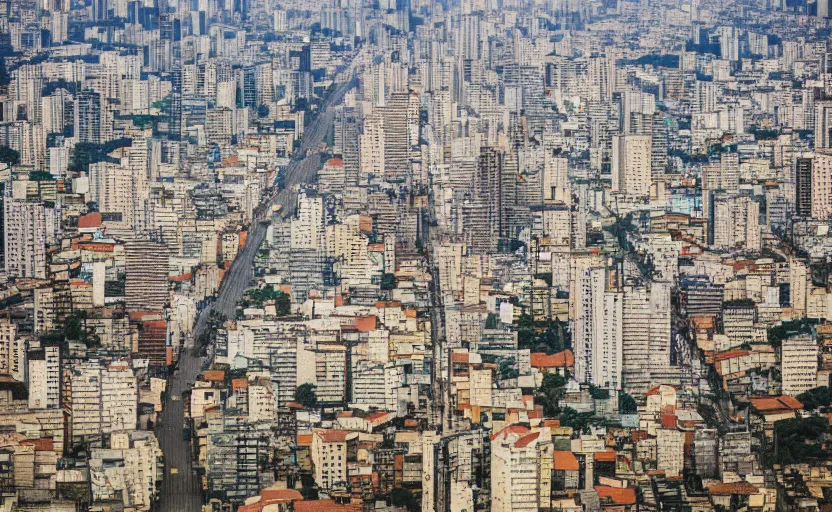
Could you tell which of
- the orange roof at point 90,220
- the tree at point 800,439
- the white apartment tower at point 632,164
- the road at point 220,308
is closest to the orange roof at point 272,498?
the road at point 220,308

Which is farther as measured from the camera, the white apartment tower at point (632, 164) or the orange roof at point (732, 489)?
the white apartment tower at point (632, 164)

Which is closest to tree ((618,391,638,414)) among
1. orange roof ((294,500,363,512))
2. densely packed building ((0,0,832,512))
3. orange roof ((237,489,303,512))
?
densely packed building ((0,0,832,512))

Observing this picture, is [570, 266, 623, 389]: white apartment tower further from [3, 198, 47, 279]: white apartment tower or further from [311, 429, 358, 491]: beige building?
[3, 198, 47, 279]: white apartment tower

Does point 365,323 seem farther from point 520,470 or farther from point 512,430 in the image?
point 520,470

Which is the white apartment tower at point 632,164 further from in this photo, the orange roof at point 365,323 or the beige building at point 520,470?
the beige building at point 520,470

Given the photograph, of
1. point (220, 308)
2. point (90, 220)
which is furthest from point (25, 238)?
point (220, 308)

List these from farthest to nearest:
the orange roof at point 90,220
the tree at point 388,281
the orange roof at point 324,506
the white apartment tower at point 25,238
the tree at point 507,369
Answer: the orange roof at point 90,220 < the white apartment tower at point 25,238 < the tree at point 388,281 < the tree at point 507,369 < the orange roof at point 324,506

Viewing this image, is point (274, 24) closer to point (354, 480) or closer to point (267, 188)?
point (267, 188)
